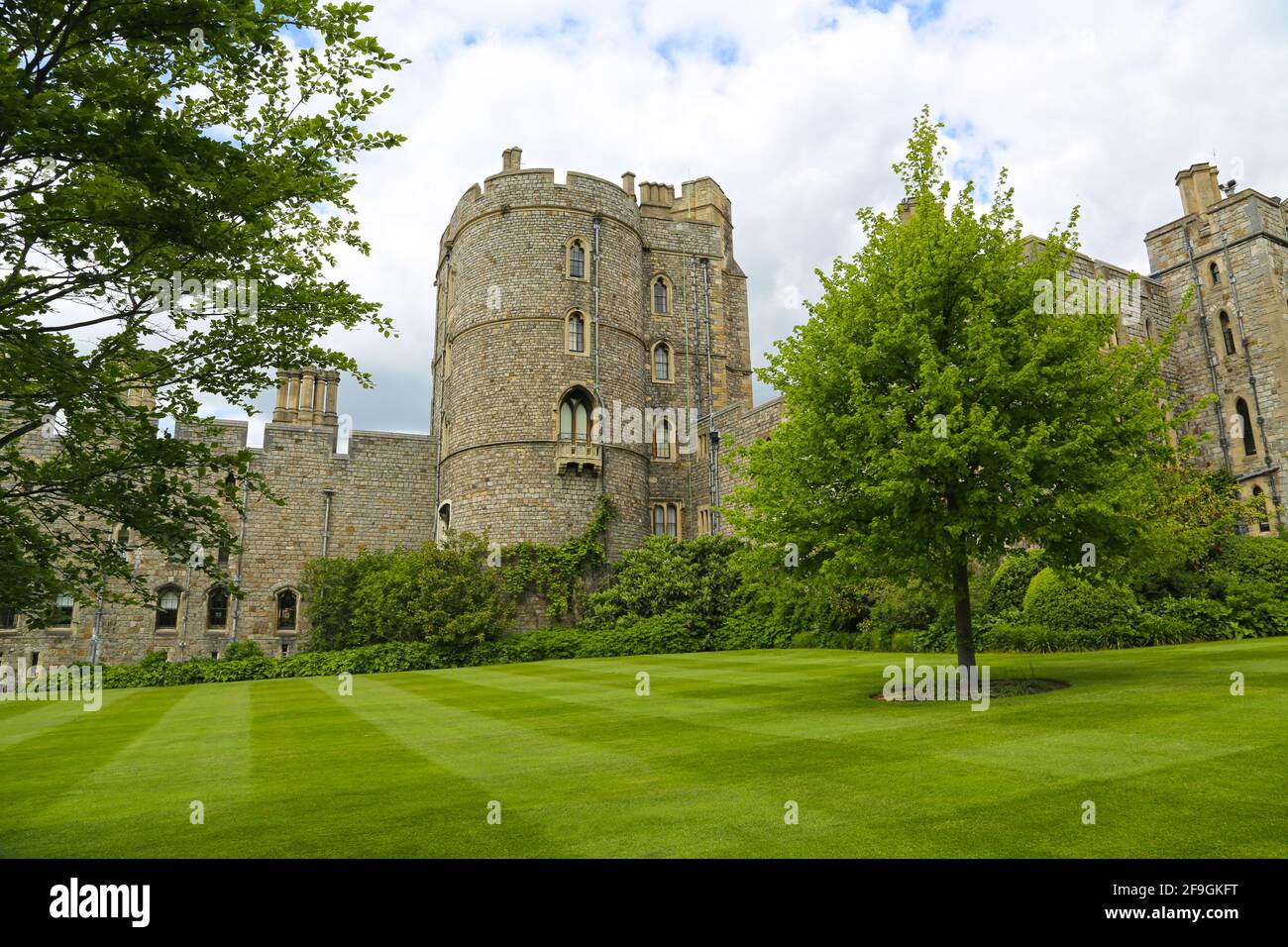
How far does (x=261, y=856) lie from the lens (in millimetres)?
5289

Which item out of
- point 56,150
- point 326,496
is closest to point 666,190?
point 326,496

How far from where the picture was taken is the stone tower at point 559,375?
31.2m

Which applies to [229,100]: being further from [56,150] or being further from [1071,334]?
[1071,334]

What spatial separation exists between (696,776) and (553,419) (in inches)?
989

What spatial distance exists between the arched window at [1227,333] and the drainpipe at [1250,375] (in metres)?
0.57

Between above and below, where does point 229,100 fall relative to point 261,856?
above

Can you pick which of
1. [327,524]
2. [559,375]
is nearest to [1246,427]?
[559,375]

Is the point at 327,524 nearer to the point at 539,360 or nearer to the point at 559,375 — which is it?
the point at 539,360

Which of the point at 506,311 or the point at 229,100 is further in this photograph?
the point at 506,311

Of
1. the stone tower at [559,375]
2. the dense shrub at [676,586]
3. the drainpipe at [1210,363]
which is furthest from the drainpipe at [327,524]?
the drainpipe at [1210,363]

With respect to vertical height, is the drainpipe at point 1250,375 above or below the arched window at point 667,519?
above

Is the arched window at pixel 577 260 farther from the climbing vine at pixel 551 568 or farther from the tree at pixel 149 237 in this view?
the tree at pixel 149 237

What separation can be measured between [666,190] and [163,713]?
1365 inches

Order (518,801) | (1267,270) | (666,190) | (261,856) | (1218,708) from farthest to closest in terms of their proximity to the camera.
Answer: (666,190) → (1267,270) → (1218,708) → (518,801) → (261,856)
